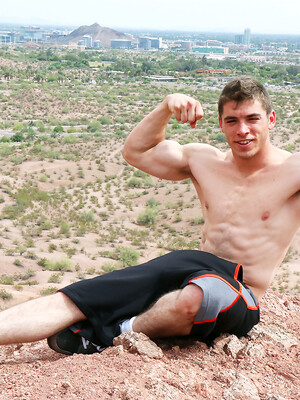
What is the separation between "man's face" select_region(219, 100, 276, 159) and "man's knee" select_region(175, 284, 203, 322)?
2.87 feet

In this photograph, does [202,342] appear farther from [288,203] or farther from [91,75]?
[91,75]

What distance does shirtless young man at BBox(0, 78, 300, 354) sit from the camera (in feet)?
9.35

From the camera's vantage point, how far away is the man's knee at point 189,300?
107 inches

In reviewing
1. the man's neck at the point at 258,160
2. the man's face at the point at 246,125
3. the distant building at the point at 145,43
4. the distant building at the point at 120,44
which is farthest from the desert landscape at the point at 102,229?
the distant building at the point at 120,44


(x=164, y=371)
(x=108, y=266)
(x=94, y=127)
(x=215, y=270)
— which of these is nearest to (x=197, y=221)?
(x=108, y=266)

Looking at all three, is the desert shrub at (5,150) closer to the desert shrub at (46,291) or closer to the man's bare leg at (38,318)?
the desert shrub at (46,291)

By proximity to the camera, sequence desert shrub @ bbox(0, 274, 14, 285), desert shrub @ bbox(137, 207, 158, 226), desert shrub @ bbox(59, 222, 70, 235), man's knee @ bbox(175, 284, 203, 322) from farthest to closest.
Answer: desert shrub @ bbox(137, 207, 158, 226) < desert shrub @ bbox(59, 222, 70, 235) < desert shrub @ bbox(0, 274, 14, 285) < man's knee @ bbox(175, 284, 203, 322)

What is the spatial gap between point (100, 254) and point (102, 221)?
361cm

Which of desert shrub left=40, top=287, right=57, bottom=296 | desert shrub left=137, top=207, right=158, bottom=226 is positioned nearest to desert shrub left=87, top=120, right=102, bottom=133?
desert shrub left=137, top=207, right=158, bottom=226

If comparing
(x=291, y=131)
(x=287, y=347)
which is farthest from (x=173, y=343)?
(x=291, y=131)

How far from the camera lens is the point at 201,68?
83.1 meters

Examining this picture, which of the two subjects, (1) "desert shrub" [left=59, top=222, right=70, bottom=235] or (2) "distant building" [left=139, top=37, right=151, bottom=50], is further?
(2) "distant building" [left=139, top=37, right=151, bottom=50]

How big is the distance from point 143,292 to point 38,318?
Answer: 573 millimetres

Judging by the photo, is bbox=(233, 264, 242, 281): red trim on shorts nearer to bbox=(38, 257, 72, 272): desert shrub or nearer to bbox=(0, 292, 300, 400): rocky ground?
bbox=(0, 292, 300, 400): rocky ground
